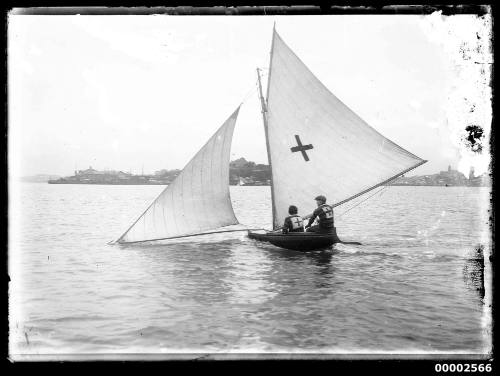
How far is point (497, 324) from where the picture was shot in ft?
28.1

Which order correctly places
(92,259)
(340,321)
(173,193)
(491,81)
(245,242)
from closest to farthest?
1. (491,81)
2. (340,321)
3. (173,193)
4. (92,259)
5. (245,242)

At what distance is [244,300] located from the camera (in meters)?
12.1

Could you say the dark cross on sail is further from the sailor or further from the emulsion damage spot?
the emulsion damage spot

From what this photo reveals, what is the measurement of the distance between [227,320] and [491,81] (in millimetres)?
7346

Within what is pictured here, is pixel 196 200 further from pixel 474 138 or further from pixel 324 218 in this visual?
pixel 474 138

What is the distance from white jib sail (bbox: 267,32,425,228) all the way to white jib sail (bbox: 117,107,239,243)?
82.8 inches

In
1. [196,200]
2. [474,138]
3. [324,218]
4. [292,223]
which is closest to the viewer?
[474,138]

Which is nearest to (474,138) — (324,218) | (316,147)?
(324,218)

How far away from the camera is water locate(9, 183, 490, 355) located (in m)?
9.06

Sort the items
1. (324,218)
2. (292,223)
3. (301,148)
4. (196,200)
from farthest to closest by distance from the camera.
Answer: (196,200), (301,148), (292,223), (324,218)

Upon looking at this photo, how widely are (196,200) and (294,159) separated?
14.6 feet

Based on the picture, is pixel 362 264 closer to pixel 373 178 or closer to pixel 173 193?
pixel 373 178

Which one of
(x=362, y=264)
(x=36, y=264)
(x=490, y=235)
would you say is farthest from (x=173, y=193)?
(x=490, y=235)

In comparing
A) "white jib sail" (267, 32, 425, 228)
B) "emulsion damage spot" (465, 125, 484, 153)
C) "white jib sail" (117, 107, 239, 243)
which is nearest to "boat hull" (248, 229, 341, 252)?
"white jib sail" (267, 32, 425, 228)
